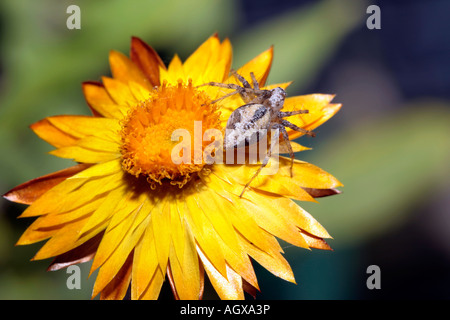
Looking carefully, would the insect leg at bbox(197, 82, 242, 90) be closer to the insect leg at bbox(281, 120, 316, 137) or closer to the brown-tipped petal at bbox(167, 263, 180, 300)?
the insect leg at bbox(281, 120, 316, 137)

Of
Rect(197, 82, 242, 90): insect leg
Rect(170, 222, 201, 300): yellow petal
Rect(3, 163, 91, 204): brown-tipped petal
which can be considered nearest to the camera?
Rect(170, 222, 201, 300): yellow petal

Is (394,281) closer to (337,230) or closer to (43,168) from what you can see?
(337,230)

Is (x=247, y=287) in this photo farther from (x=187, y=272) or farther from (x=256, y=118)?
(x=256, y=118)

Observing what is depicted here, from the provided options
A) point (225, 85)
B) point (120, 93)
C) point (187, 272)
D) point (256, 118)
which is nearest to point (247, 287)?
point (187, 272)

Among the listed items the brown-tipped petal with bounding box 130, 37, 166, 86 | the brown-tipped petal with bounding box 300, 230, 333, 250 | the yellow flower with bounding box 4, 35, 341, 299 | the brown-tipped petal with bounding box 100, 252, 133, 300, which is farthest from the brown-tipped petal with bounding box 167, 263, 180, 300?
the brown-tipped petal with bounding box 130, 37, 166, 86

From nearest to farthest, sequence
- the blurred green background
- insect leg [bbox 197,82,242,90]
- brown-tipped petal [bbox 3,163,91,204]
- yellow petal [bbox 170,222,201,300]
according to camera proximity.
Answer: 1. yellow petal [bbox 170,222,201,300]
2. brown-tipped petal [bbox 3,163,91,204]
3. insect leg [bbox 197,82,242,90]
4. the blurred green background

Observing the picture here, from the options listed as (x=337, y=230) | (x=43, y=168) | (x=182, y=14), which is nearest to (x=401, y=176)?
(x=337, y=230)

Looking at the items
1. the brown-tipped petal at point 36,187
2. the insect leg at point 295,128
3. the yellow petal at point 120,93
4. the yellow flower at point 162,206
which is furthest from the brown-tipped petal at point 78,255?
the insect leg at point 295,128
